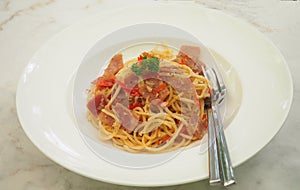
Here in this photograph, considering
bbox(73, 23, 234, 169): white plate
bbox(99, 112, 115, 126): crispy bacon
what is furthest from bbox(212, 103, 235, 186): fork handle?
bbox(99, 112, 115, 126): crispy bacon

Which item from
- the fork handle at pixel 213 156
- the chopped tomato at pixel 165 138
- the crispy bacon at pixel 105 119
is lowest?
the crispy bacon at pixel 105 119

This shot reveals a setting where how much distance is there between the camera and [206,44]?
1.58 meters

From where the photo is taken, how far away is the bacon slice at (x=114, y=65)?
5.08 ft

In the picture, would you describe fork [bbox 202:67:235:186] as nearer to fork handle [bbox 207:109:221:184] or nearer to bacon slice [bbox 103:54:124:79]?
fork handle [bbox 207:109:221:184]

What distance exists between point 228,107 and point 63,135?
53 centimetres

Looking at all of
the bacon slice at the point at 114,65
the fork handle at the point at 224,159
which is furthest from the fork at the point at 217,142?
the bacon slice at the point at 114,65

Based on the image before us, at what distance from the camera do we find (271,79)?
1.37 m

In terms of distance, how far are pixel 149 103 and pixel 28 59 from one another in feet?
2.08

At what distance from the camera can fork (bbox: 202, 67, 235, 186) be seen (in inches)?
43.6

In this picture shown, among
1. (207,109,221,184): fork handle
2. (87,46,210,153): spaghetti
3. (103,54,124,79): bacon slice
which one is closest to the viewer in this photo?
(207,109,221,184): fork handle

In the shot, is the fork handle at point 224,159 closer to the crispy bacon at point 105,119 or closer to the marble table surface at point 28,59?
the marble table surface at point 28,59

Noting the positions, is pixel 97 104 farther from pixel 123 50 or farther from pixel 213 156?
pixel 213 156

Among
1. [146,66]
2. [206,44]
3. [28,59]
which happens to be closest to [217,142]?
[146,66]

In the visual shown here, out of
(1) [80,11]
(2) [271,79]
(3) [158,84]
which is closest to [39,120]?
(3) [158,84]
